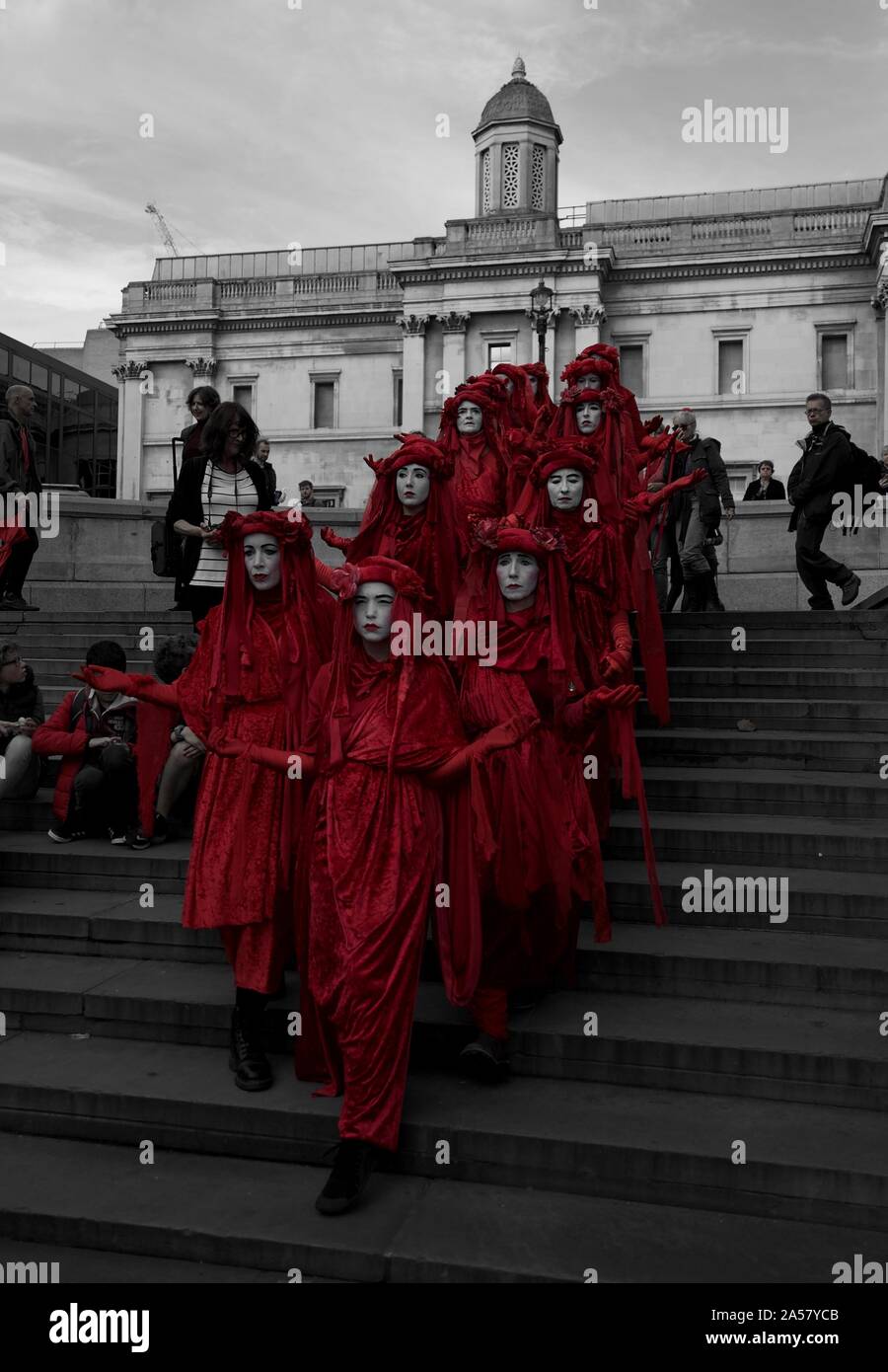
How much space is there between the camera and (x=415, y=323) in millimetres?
41125

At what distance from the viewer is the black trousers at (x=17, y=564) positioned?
988 centimetres

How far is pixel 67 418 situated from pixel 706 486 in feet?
150

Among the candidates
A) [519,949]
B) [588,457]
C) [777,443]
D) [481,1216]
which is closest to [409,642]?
[519,949]

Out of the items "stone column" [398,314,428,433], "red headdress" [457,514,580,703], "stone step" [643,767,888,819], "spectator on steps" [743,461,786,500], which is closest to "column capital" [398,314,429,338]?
"stone column" [398,314,428,433]

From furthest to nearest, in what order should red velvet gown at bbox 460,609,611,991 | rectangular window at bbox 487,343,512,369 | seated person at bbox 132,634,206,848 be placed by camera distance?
rectangular window at bbox 487,343,512,369
seated person at bbox 132,634,206,848
red velvet gown at bbox 460,609,611,991

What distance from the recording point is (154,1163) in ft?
12.6

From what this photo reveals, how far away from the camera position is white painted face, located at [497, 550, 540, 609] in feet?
14.9

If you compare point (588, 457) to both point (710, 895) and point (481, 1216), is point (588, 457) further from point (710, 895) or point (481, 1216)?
point (481, 1216)

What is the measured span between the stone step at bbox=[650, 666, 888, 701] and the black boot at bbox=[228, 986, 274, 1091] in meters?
4.76

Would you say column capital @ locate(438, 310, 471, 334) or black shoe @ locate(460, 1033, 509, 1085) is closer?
black shoe @ locate(460, 1033, 509, 1085)

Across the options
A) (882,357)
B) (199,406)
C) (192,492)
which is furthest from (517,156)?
(192,492)

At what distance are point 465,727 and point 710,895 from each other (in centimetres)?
166

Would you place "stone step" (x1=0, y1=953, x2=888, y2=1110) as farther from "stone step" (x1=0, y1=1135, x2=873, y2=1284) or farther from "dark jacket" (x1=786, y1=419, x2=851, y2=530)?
"dark jacket" (x1=786, y1=419, x2=851, y2=530)

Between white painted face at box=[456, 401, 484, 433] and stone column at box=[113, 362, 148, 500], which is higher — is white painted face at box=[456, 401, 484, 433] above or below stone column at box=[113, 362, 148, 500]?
below
